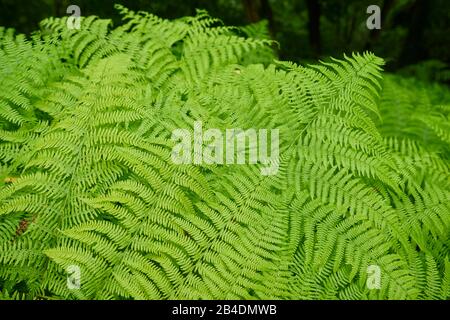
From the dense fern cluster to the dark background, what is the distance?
3.01m

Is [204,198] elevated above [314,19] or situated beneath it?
situated beneath

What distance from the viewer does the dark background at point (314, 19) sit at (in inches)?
245

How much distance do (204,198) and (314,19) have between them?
248 inches

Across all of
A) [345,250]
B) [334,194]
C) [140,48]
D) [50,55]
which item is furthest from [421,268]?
[50,55]

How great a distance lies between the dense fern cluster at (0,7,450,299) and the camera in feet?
6.87

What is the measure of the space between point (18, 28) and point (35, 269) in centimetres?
557

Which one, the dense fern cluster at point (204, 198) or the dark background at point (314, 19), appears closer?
the dense fern cluster at point (204, 198)

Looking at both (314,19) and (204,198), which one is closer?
(204,198)

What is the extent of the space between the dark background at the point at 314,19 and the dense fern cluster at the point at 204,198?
3.01 meters

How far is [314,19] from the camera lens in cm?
757

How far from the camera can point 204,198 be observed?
2277mm
